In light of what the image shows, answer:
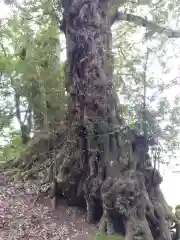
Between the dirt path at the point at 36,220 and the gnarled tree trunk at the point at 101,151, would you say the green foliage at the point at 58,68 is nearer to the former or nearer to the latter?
the gnarled tree trunk at the point at 101,151

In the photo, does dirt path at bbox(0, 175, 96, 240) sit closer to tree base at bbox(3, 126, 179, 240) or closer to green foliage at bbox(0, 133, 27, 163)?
tree base at bbox(3, 126, 179, 240)

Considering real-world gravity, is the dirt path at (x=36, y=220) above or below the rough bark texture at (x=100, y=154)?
below

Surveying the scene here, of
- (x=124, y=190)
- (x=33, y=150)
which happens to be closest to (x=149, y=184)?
(x=124, y=190)

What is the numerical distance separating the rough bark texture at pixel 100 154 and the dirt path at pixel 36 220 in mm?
220

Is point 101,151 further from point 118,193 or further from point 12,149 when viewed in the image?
point 12,149

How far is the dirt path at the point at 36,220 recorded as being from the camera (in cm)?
396

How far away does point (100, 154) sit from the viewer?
4.46 meters

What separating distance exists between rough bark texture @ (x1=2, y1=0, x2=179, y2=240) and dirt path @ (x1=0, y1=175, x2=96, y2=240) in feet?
0.72

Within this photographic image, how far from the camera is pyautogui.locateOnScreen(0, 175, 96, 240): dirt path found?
3.96m

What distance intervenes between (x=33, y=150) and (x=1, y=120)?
1.98 metres

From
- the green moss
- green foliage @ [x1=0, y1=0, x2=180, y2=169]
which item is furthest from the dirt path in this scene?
green foliage @ [x1=0, y1=0, x2=180, y2=169]

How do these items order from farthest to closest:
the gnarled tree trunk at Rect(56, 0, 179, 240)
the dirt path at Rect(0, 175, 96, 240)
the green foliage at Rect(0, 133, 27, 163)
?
1. the green foliage at Rect(0, 133, 27, 163)
2. the gnarled tree trunk at Rect(56, 0, 179, 240)
3. the dirt path at Rect(0, 175, 96, 240)

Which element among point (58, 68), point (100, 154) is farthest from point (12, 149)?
point (100, 154)

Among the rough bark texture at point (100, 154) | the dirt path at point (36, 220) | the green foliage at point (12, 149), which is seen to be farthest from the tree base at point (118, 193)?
the green foliage at point (12, 149)
